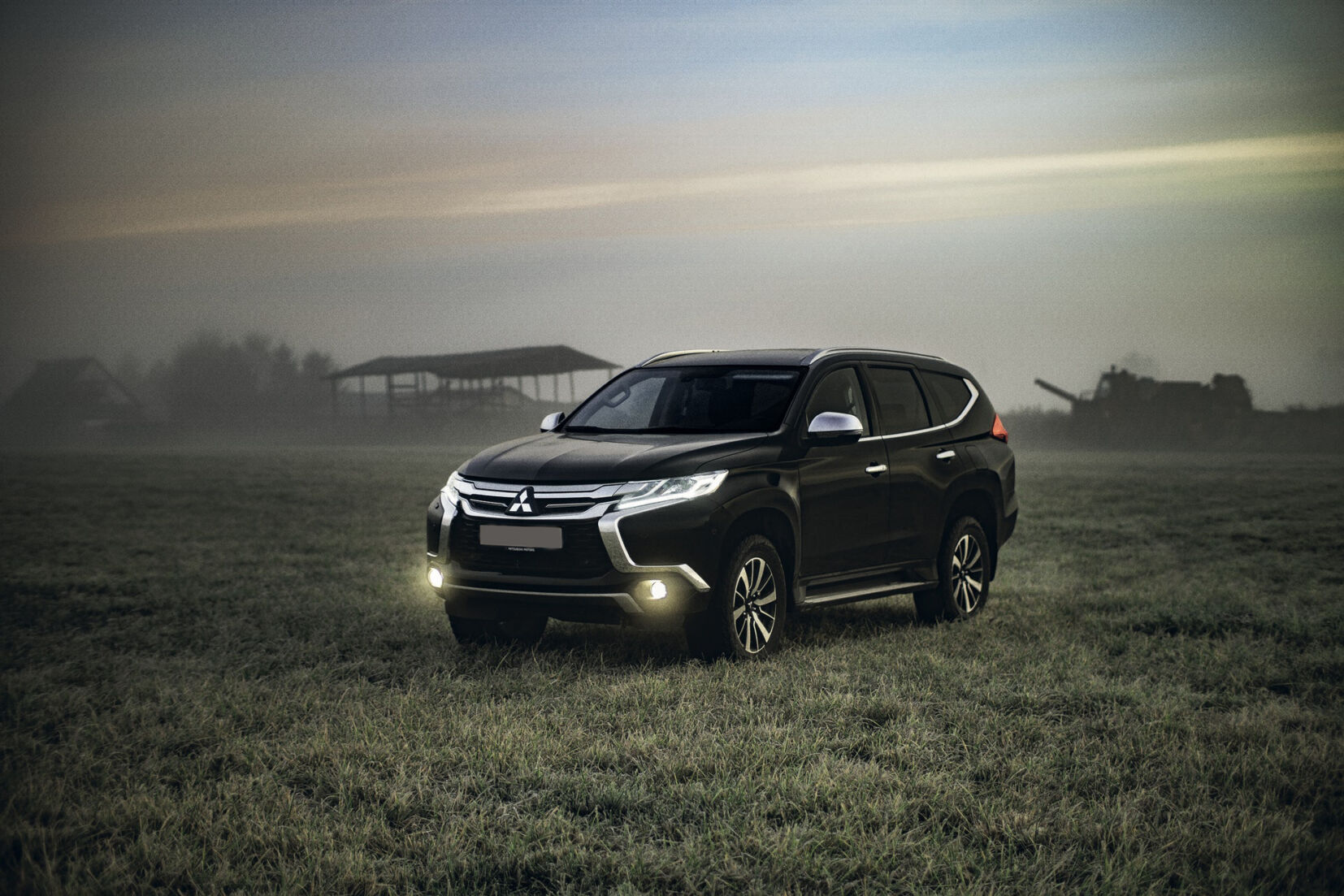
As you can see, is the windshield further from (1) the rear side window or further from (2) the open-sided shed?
(2) the open-sided shed

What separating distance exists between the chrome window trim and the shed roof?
57728 mm

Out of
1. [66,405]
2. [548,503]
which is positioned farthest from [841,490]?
[66,405]

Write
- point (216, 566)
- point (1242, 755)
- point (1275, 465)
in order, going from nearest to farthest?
point (1242, 755)
point (216, 566)
point (1275, 465)

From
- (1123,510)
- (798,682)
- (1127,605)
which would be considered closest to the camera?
(798,682)

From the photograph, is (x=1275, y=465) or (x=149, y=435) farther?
(x=149, y=435)

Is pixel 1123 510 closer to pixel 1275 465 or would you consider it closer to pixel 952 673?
pixel 952 673

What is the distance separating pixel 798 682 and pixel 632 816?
2.36 metres

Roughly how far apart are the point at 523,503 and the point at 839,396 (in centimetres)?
246

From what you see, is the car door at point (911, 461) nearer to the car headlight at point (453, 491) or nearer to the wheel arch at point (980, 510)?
the wheel arch at point (980, 510)

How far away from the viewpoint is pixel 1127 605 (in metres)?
10.0

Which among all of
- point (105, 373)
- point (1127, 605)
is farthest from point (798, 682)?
point (105, 373)

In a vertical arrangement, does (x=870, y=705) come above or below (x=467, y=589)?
below

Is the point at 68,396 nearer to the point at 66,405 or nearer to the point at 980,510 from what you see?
the point at 66,405

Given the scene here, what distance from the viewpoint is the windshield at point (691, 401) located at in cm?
809
